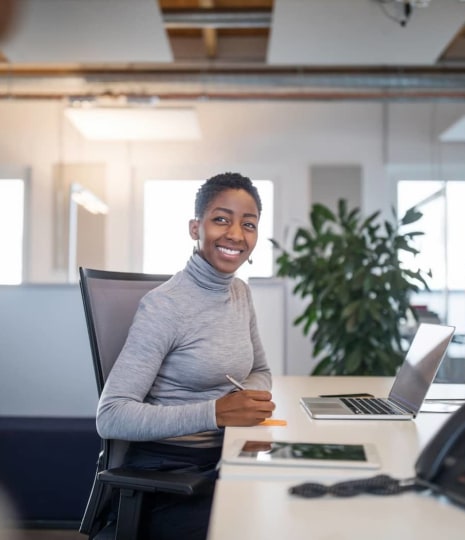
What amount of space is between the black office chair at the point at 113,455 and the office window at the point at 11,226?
5569 millimetres

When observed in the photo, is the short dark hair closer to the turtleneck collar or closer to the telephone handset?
the turtleneck collar

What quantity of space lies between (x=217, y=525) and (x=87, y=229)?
6.64m

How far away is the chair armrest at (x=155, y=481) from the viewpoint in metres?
1.27

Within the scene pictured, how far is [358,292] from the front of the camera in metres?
3.78

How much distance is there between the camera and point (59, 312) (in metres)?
3.43

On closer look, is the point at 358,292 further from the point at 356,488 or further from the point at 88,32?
the point at 356,488

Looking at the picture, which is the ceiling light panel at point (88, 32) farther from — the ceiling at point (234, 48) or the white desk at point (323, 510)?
the white desk at point (323, 510)

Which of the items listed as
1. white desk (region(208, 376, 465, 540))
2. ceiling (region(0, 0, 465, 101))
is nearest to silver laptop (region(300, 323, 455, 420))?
white desk (region(208, 376, 465, 540))

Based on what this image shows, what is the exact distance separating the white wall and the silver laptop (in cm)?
531

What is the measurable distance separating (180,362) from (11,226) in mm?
6101

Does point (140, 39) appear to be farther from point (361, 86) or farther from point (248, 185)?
point (248, 185)

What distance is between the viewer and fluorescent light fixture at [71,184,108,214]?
698cm

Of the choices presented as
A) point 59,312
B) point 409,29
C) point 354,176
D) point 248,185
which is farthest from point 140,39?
point 248,185

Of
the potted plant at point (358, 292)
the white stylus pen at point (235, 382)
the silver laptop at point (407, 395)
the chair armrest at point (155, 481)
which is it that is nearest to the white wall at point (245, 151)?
the potted plant at point (358, 292)
